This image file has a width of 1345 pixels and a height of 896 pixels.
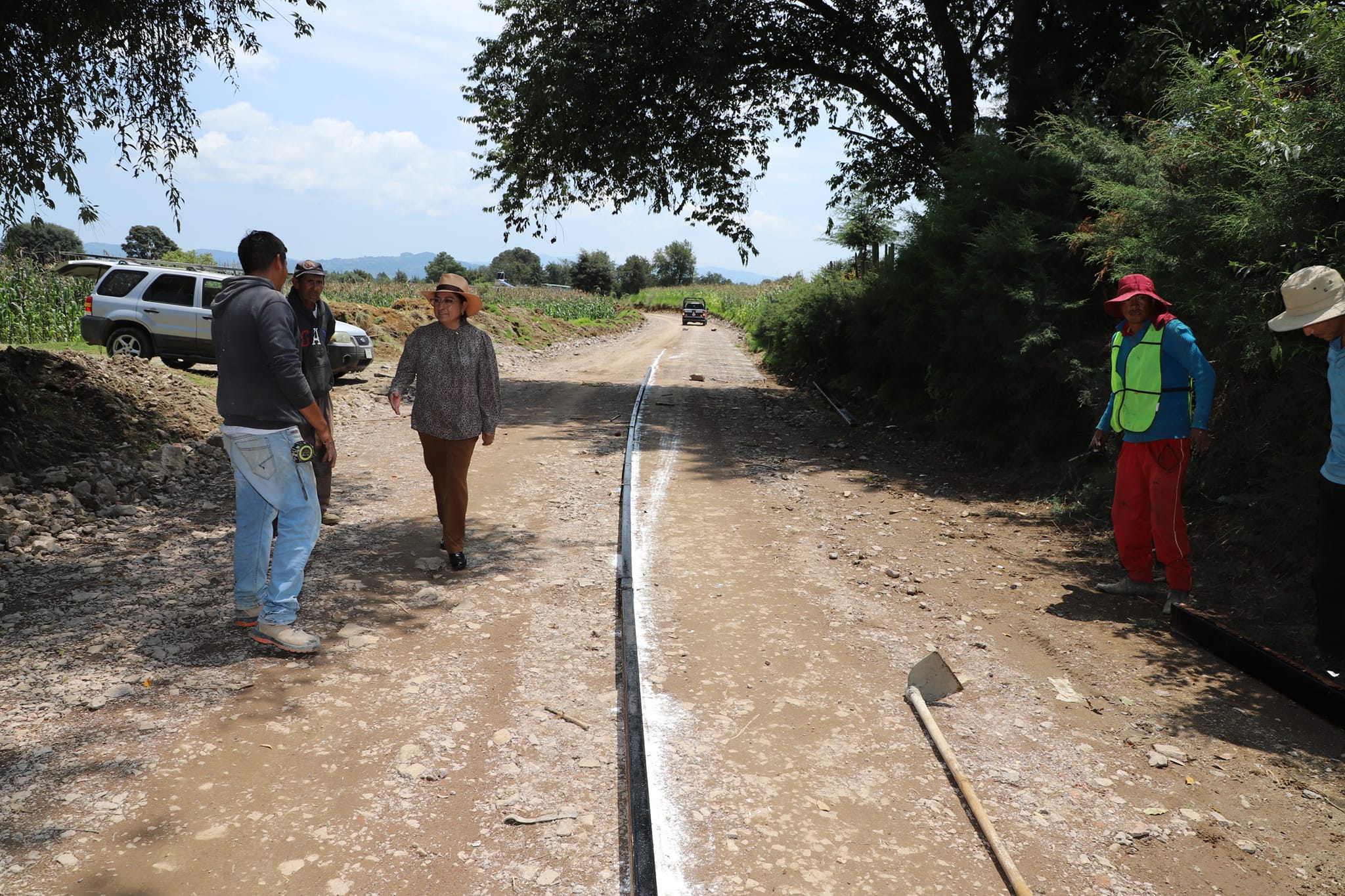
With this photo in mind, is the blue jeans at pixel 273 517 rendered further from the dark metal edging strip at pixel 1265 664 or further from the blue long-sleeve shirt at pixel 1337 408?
the blue long-sleeve shirt at pixel 1337 408

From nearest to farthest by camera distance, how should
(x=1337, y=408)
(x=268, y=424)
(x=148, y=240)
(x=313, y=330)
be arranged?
(x=1337, y=408)
(x=268, y=424)
(x=313, y=330)
(x=148, y=240)

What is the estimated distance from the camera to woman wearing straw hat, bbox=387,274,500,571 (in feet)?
20.6

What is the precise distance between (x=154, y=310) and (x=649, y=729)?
1508cm

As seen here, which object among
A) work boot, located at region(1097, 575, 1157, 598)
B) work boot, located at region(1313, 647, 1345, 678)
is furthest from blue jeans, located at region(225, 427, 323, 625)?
work boot, located at region(1313, 647, 1345, 678)

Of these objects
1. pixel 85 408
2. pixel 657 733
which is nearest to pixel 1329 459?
pixel 657 733

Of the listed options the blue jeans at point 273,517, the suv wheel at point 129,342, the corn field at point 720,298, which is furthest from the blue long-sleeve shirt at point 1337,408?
the corn field at point 720,298

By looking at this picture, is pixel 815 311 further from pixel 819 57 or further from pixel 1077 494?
pixel 1077 494

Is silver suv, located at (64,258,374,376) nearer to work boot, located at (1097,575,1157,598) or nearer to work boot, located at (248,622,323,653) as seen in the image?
work boot, located at (248,622,323,653)

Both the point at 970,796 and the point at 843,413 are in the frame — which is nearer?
the point at 970,796

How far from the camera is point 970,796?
139 inches

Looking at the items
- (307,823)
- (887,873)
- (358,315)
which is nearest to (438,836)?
(307,823)

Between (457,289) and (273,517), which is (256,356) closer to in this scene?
(273,517)

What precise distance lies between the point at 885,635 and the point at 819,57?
622 inches

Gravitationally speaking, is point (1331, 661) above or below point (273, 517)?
below
